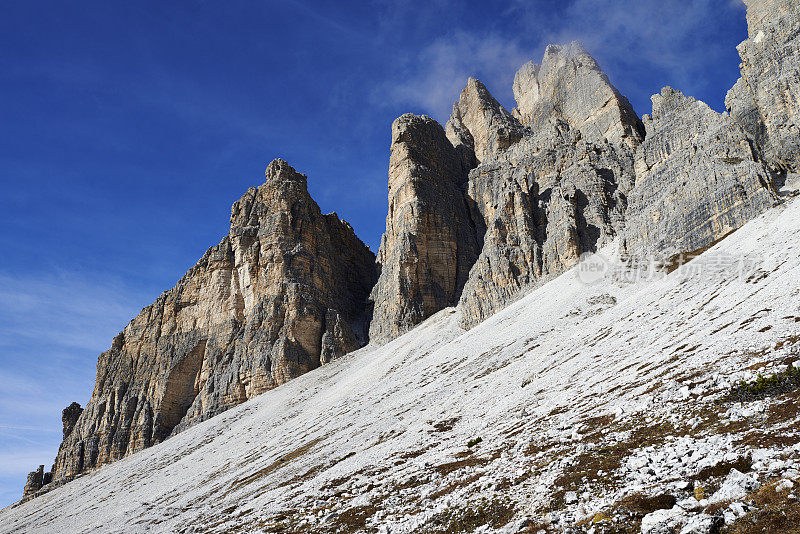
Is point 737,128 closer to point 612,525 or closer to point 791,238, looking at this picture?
point 791,238

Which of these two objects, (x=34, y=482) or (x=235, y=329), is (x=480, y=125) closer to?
(x=235, y=329)

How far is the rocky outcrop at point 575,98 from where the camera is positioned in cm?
11200

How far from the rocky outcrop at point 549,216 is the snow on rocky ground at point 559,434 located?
16.4 metres

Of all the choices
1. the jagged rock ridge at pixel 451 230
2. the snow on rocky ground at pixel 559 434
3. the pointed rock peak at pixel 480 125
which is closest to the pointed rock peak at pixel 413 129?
the jagged rock ridge at pixel 451 230

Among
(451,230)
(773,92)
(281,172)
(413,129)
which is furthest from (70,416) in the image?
(773,92)

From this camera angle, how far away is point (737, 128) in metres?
63.9

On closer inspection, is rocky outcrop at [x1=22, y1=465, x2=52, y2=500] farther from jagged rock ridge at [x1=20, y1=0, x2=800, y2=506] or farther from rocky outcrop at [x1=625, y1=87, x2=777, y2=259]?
rocky outcrop at [x1=625, y1=87, x2=777, y2=259]

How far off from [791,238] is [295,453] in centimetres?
4409

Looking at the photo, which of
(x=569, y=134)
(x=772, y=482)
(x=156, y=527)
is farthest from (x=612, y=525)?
(x=569, y=134)

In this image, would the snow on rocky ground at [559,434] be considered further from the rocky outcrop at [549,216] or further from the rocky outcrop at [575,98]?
the rocky outcrop at [575,98]

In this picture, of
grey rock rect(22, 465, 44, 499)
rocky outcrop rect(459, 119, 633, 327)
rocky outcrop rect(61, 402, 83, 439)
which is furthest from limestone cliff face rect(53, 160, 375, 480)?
rocky outcrop rect(459, 119, 633, 327)

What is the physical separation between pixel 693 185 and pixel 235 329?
94.5 meters

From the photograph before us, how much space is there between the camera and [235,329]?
113688 millimetres

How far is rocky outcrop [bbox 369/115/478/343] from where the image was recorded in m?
103
